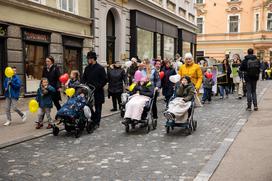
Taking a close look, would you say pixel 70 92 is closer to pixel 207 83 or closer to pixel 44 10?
pixel 44 10

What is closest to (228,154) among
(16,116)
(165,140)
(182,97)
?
(165,140)

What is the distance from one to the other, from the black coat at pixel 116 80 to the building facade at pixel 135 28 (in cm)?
524

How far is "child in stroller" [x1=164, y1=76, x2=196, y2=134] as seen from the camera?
7.77 metres

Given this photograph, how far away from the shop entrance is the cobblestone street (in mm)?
10161

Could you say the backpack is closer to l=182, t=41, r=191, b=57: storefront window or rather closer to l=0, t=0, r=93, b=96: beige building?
l=0, t=0, r=93, b=96: beige building

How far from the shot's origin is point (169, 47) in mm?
27406

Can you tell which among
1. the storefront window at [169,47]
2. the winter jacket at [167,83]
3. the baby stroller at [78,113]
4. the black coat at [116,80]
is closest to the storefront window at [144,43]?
the storefront window at [169,47]

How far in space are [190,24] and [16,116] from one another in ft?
80.2

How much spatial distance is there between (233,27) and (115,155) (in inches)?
1733

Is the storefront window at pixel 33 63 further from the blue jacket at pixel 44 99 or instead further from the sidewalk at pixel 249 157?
the sidewalk at pixel 249 157

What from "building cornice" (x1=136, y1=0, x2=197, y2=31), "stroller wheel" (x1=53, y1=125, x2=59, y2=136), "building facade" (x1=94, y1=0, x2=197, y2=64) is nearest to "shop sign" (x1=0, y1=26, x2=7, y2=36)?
"stroller wheel" (x1=53, y1=125, x2=59, y2=136)

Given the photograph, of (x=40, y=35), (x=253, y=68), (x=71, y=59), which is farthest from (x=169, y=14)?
(x=253, y=68)

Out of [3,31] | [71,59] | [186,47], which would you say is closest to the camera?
[3,31]

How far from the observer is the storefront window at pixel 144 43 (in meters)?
21.0
